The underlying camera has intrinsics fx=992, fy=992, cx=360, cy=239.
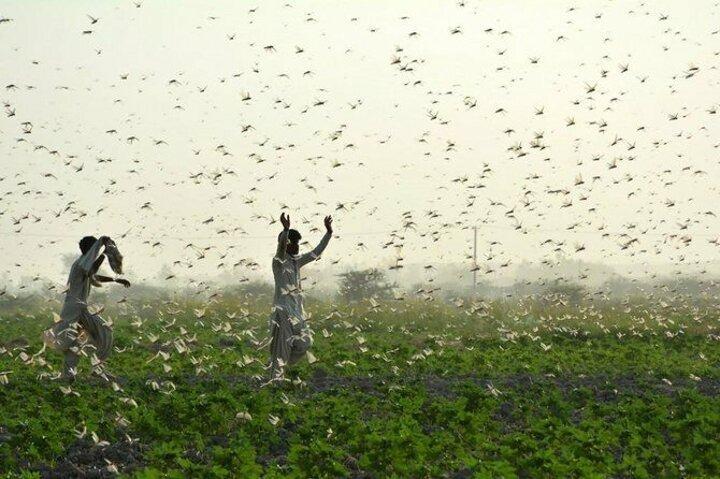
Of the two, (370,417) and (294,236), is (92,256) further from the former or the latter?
(370,417)

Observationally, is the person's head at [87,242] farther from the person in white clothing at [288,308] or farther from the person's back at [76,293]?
the person in white clothing at [288,308]

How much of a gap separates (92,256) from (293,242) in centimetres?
298

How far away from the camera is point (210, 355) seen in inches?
784

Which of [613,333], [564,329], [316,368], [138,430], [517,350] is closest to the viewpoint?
[138,430]

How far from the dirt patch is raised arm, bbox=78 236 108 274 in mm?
4223

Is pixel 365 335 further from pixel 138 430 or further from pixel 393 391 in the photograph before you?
pixel 138 430

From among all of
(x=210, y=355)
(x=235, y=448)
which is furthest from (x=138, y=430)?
(x=210, y=355)

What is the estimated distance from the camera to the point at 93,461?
32.7 feet

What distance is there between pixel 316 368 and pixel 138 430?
264 inches

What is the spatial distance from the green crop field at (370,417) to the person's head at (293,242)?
1514 mm

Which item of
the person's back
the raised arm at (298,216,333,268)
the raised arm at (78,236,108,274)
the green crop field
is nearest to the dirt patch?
the green crop field

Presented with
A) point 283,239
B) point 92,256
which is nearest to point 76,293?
point 92,256

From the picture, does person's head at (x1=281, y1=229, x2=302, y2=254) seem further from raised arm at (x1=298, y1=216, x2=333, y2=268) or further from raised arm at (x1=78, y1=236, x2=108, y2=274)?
raised arm at (x1=78, y1=236, x2=108, y2=274)

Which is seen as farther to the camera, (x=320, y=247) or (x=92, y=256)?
(x=320, y=247)
